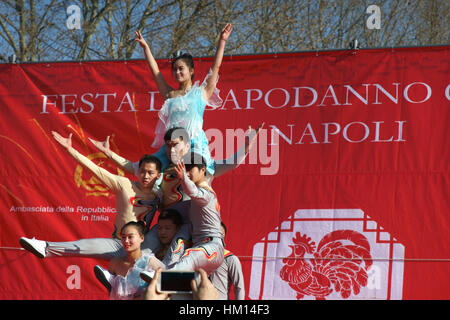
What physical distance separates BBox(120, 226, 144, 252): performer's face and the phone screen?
1170 mm

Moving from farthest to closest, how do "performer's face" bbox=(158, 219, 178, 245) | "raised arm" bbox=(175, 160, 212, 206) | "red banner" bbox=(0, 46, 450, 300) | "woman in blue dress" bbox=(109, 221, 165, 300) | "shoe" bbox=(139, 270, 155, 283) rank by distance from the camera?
"red banner" bbox=(0, 46, 450, 300) < "performer's face" bbox=(158, 219, 178, 245) < "woman in blue dress" bbox=(109, 221, 165, 300) < "raised arm" bbox=(175, 160, 212, 206) < "shoe" bbox=(139, 270, 155, 283)

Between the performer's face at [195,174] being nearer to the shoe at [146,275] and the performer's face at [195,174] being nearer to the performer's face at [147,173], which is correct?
the performer's face at [147,173]

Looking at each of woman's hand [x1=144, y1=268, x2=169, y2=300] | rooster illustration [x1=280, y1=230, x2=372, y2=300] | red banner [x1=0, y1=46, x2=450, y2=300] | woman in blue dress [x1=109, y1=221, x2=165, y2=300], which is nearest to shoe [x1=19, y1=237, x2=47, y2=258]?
woman in blue dress [x1=109, y1=221, x2=165, y2=300]

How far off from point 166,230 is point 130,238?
27 centimetres

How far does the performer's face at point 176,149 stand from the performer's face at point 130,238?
50 centimetres

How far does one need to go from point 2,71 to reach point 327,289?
3.65 metres

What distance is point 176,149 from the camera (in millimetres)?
4281

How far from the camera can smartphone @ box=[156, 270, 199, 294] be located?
2.95 metres

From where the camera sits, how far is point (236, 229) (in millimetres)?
6016

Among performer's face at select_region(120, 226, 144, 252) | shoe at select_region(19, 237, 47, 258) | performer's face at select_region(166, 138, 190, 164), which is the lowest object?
shoe at select_region(19, 237, 47, 258)

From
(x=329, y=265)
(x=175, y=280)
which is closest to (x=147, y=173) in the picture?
(x=175, y=280)

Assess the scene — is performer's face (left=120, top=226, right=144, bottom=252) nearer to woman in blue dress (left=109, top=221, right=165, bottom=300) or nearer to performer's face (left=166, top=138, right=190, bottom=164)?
woman in blue dress (left=109, top=221, right=165, bottom=300)
